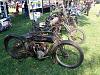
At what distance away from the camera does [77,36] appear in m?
9.57

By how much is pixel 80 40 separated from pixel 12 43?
139 inches

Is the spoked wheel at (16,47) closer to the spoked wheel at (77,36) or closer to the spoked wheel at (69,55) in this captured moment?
the spoked wheel at (69,55)

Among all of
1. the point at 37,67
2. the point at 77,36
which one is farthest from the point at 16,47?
the point at 77,36

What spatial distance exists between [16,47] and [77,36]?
3213mm

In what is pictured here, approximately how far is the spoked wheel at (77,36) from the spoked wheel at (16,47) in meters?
2.70

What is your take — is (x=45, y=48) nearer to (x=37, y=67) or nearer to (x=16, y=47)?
(x=37, y=67)

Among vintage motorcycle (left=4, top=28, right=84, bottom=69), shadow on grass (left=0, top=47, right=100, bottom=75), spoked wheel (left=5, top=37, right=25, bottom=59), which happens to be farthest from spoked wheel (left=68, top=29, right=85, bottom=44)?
spoked wheel (left=5, top=37, right=25, bottom=59)

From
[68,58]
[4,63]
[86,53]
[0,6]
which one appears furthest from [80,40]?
[0,6]

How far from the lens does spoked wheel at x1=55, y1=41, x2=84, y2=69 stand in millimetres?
6541

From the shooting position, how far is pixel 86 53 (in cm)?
841

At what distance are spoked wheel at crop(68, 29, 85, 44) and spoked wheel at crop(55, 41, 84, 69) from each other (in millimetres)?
1825

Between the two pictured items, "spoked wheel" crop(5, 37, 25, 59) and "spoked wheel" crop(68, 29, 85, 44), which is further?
"spoked wheel" crop(68, 29, 85, 44)

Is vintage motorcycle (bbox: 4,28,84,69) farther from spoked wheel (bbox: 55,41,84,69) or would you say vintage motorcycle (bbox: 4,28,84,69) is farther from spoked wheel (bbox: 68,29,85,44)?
spoked wheel (bbox: 68,29,85,44)

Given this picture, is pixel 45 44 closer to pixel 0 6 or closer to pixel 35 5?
pixel 0 6
